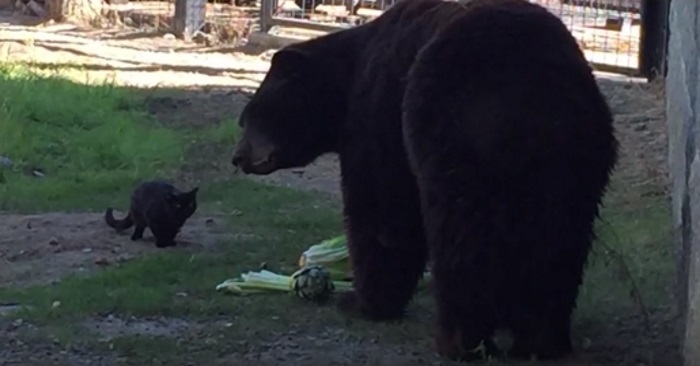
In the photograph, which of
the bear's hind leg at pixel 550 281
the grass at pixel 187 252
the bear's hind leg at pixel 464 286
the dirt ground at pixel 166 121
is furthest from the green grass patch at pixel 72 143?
the bear's hind leg at pixel 550 281

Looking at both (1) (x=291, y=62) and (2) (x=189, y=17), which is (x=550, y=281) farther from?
(2) (x=189, y=17)

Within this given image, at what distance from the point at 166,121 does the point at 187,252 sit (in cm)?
490

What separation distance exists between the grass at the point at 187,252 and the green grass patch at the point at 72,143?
0.01 meters

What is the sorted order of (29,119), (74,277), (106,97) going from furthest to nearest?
(106,97) < (29,119) < (74,277)

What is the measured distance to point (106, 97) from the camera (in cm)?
1332

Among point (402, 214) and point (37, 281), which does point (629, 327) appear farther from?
point (37, 281)

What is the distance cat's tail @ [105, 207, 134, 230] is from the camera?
340 inches

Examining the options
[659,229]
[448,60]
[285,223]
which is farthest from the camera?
[285,223]

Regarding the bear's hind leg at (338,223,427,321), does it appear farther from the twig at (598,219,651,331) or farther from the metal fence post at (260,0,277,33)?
the metal fence post at (260,0,277,33)

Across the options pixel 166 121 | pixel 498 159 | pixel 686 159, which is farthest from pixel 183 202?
pixel 166 121

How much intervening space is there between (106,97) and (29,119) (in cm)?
128

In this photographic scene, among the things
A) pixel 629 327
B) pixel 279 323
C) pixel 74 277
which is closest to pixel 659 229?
pixel 629 327

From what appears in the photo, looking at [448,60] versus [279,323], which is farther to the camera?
[279,323]

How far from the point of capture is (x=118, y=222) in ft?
28.6
